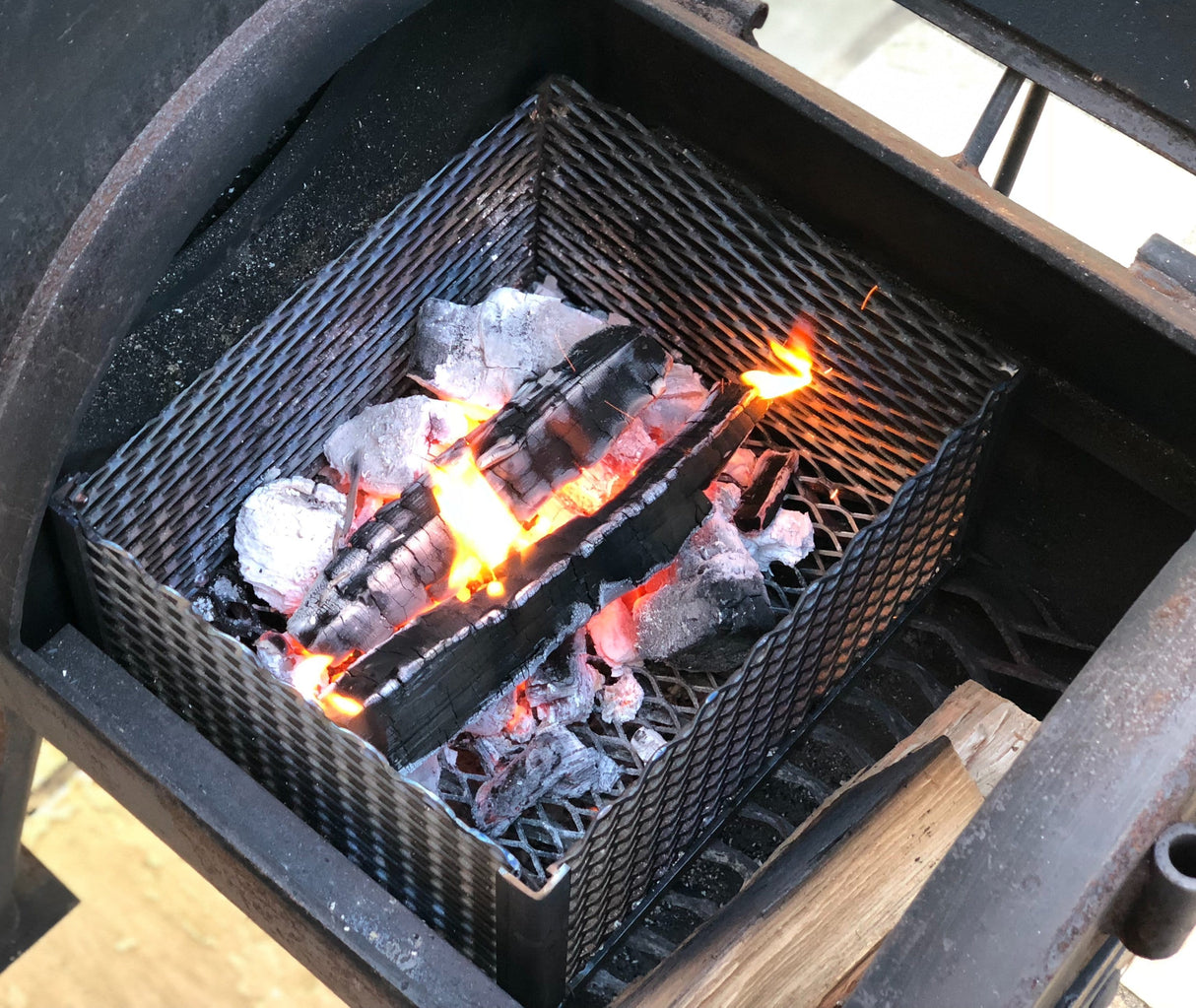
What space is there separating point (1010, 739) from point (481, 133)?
3.20 ft

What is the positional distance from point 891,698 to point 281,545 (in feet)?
2.56

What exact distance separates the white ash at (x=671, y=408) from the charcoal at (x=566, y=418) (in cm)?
5

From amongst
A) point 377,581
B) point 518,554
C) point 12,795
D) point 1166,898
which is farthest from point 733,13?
point 12,795

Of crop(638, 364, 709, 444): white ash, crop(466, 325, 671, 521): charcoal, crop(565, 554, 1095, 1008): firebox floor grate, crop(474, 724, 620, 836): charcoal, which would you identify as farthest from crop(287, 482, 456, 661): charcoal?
crop(565, 554, 1095, 1008): firebox floor grate

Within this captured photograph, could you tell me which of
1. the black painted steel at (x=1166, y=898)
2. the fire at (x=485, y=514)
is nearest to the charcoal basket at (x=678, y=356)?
the fire at (x=485, y=514)

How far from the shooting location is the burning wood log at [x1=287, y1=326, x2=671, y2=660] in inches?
63.1

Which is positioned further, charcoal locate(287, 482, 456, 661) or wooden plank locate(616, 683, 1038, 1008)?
charcoal locate(287, 482, 456, 661)

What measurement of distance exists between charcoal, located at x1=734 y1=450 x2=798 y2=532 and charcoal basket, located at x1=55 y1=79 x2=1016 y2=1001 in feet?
0.11

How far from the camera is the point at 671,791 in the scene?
56.0 inches

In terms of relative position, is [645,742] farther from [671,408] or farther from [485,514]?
[671,408]

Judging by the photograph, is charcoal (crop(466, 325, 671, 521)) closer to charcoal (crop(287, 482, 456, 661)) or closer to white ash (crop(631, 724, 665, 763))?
charcoal (crop(287, 482, 456, 661))

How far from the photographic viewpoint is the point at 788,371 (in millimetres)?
1795

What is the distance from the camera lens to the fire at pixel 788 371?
1750 millimetres

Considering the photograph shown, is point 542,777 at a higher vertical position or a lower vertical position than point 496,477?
lower
